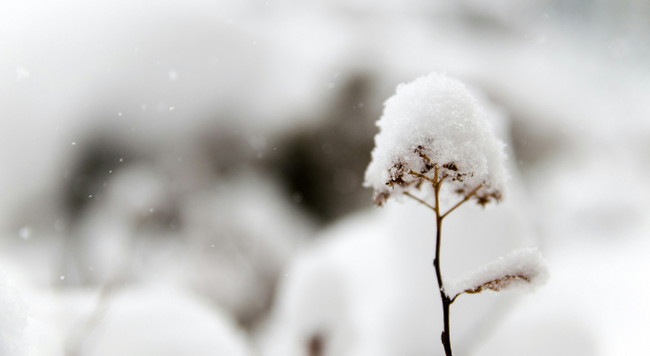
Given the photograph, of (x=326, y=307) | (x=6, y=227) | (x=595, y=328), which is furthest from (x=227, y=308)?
(x=595, y=328)

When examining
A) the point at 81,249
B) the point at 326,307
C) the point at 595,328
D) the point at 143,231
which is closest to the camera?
the point at 595,328

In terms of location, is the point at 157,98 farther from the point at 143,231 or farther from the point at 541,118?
the point at 541,118

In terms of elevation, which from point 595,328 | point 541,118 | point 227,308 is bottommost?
point 595,328

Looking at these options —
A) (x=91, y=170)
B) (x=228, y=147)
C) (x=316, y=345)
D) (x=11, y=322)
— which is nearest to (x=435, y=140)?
(x=11, y=322)

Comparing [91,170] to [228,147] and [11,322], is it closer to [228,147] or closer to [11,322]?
[228,147]

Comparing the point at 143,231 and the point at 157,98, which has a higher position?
the point at 157,98

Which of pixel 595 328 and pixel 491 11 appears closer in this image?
pixel 595 328

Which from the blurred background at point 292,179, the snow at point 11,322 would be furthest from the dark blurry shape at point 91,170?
the snow at point 11,322
